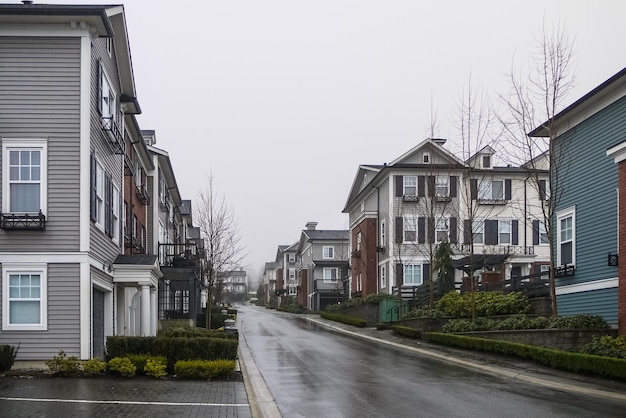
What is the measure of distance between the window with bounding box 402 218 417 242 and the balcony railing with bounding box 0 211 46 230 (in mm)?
32895

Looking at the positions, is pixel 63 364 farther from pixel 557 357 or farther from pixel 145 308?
pixel 557 357

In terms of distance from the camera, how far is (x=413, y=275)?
166ft

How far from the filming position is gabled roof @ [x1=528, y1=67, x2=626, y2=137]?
2203 cm

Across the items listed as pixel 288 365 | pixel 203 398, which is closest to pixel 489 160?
pixel 288 365

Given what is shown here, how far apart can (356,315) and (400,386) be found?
1367 inches

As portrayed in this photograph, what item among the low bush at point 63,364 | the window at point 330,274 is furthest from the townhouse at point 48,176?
the window at point 330,274

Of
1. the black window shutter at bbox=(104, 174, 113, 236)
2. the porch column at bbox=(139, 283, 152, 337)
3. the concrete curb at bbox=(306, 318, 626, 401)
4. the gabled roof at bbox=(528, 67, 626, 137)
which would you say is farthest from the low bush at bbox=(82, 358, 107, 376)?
the gabled roof at bbox=(528, 67, 626, 137)

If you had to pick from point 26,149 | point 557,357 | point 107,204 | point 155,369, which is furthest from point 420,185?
point 155,369

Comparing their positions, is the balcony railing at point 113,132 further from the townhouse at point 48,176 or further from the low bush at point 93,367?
the low bush at point 93,367

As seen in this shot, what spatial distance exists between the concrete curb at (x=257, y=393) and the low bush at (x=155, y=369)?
2.00 m

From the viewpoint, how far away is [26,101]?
19.5 meters

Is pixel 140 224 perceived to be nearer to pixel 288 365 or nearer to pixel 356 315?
pixel 288 365

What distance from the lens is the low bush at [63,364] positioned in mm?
17984

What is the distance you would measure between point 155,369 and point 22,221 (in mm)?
5146
